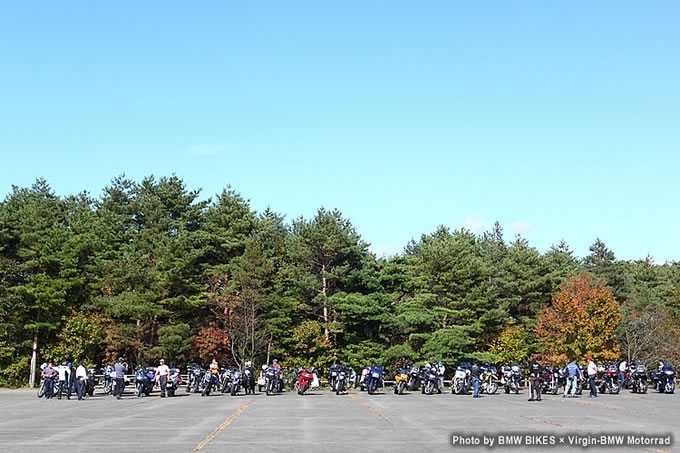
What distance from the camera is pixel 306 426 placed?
14.8 metres

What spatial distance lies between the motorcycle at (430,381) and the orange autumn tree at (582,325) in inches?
946

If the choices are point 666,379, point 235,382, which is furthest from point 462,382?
point 235,382

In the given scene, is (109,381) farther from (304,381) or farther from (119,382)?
(304,381)

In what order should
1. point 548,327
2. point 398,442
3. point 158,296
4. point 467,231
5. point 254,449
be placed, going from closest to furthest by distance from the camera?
point 254,449 < point 398,442 < point 158,296 < point 548,327 < point 467,231

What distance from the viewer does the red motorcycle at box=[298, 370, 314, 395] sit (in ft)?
99.6

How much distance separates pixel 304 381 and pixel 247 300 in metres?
18.0

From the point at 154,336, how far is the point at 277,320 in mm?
9651

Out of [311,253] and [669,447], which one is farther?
[311,253]

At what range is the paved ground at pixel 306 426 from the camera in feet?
36.5

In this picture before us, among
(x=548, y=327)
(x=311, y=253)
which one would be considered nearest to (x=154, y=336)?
(x=311, y=253)

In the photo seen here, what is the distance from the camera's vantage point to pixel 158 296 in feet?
153

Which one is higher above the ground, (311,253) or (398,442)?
(311,253)

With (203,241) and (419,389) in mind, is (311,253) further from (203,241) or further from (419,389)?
(419,389)

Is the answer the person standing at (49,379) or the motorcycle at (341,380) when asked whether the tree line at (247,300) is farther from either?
the person standing at (49,379)
